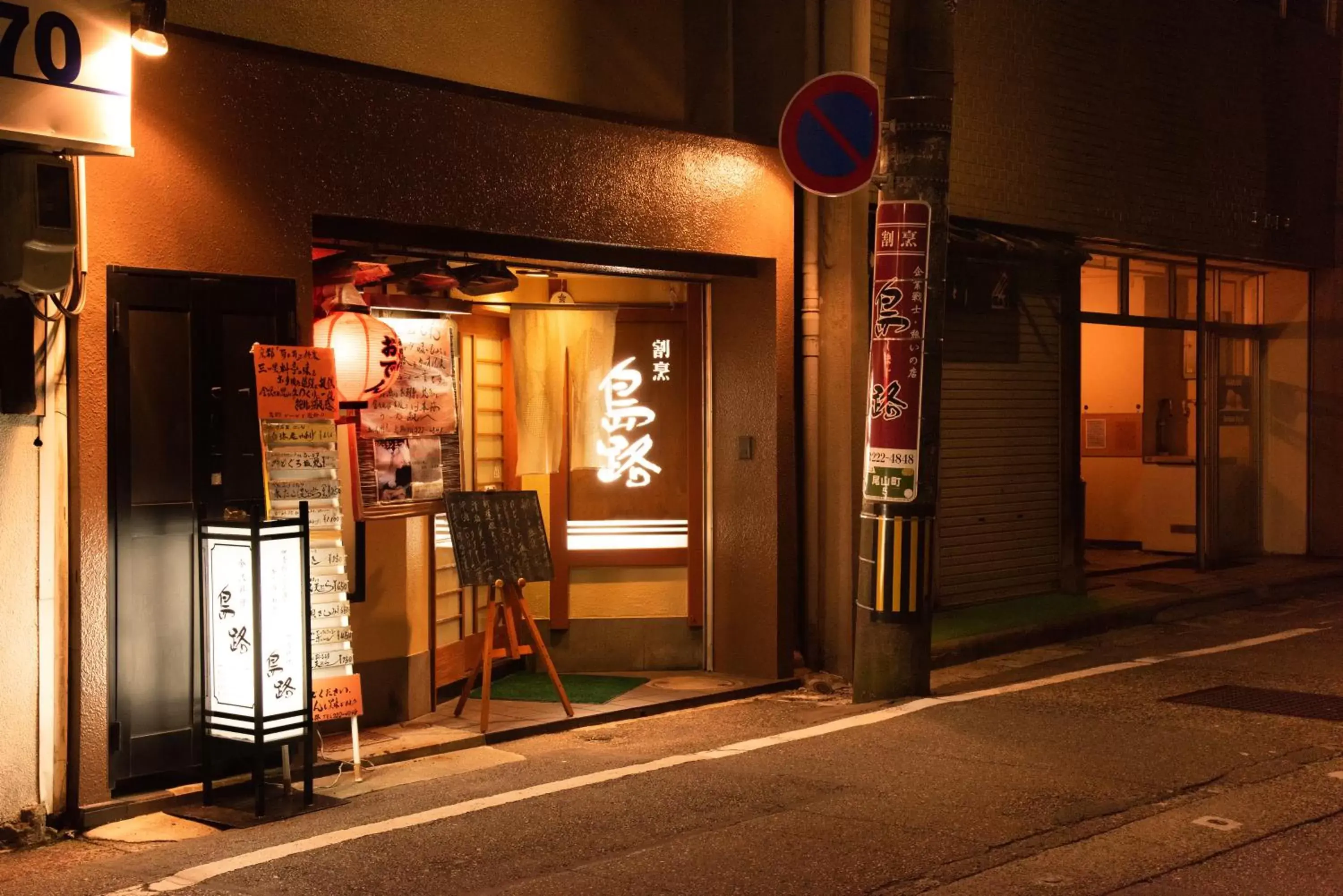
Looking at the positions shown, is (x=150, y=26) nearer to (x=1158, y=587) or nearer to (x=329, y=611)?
(x=329, y=611)

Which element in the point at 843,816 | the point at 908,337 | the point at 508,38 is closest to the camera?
the point at 843,816

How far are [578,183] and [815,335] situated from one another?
2545 mm

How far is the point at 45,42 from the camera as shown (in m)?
7.13

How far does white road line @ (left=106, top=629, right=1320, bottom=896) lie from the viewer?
21.8 feet

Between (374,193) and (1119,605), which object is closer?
(374,193)

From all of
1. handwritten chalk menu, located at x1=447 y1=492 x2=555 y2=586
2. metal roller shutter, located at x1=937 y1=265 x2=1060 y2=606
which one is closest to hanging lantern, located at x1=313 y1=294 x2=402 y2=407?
handwritten chalk menu, located at x1=447 y1=492 x2=555 y2=586

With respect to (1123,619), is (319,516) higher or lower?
higher

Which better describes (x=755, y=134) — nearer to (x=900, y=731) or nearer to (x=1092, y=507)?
(x=900, y=731)

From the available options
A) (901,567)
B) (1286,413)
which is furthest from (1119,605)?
(1286,413)

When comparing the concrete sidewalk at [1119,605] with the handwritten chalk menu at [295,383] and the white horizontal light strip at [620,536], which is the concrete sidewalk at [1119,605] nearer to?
the white horizontal light strip at [620,536]

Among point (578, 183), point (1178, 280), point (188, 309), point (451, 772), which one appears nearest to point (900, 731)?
point (451, 772)

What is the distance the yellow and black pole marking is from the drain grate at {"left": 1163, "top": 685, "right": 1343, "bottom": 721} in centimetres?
189

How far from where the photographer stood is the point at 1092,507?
65.0 feet

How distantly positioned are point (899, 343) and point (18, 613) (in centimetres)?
602
